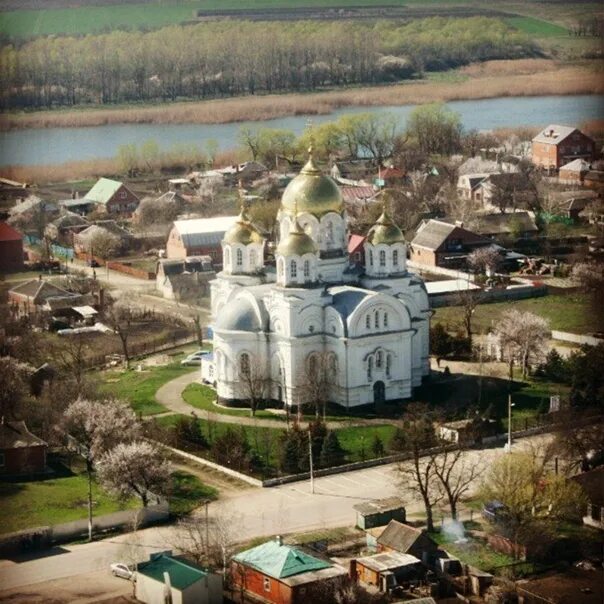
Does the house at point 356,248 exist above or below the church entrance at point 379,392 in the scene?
above

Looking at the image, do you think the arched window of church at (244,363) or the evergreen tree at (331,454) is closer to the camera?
the evergreen tree at (331,454)

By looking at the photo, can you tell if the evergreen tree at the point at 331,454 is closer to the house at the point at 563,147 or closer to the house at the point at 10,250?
the house at the point at 10,250

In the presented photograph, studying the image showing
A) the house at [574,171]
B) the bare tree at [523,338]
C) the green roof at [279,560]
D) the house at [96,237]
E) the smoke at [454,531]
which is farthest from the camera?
the house at [574,171]

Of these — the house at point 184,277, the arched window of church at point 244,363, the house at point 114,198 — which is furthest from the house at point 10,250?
the arched window of church at point 244,363

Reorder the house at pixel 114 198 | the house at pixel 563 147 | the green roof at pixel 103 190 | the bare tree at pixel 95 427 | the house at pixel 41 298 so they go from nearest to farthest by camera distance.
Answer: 1. the bare tree at pixel 95 427
2. the house at pixel 41 298
3. the house at pixel 114 198
4. the green roof at pixel 103 190
5. the house at pixel 563 147

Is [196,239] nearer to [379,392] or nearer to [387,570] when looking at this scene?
[379,392]

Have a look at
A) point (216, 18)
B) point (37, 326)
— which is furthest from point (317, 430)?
point (216, 18)

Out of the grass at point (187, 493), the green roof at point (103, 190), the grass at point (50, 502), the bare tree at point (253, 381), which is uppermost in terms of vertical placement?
the green roof at point (103, 190)

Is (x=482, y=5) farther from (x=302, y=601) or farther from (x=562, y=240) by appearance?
(x=302, y=601)
